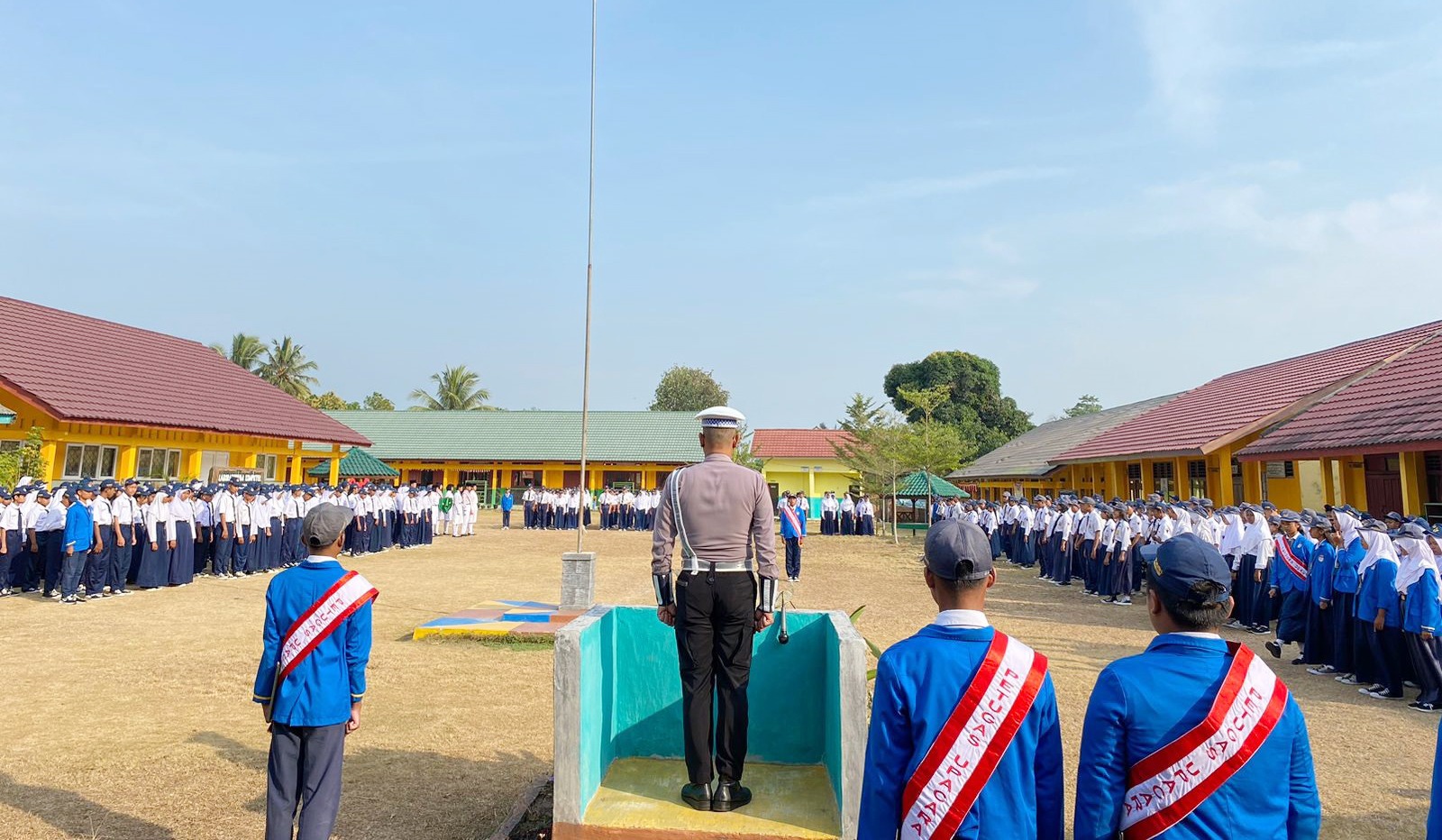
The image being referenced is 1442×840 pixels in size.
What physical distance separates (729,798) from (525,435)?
36998 millimetres

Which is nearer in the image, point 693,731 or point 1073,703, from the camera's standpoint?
point 693,731

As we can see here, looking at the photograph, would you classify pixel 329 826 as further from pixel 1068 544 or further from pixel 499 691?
pixel 1068 544

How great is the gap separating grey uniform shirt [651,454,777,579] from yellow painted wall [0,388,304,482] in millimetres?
18105

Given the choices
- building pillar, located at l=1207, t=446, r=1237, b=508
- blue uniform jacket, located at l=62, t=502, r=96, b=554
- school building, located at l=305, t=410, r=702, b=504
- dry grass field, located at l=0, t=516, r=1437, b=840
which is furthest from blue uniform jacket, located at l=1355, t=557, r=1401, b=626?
school building, located at l=305, t=410, r=702, b=504

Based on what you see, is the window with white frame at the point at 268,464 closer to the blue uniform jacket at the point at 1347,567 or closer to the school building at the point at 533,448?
the school building at the point at 533,448

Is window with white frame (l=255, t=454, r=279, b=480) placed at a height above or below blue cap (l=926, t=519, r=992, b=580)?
above

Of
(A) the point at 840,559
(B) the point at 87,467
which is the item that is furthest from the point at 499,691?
(B) the point at 87,467

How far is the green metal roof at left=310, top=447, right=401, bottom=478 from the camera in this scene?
2700cm

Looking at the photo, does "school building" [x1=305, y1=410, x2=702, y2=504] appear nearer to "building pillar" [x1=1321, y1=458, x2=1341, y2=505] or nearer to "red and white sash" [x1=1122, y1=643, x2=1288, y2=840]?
"building pillar" [x1=1321, y1=458, x2=1341, y2=505]

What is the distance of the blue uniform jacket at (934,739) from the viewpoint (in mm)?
2068

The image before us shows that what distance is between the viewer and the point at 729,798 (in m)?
3.58

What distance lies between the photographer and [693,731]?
3.59 metres

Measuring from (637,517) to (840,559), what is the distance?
12.0 m

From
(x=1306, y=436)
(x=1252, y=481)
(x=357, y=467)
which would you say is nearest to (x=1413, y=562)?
(x=1306, y=436)
